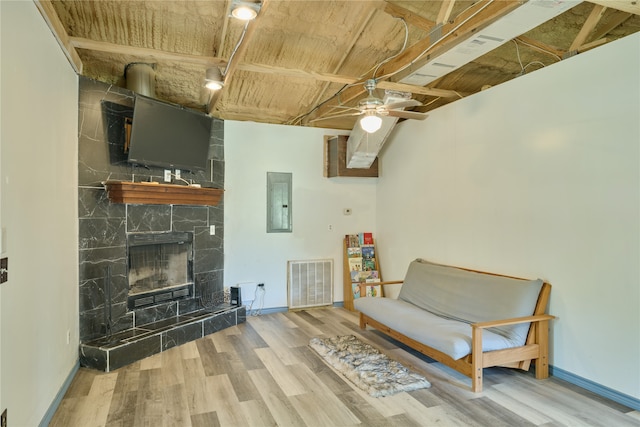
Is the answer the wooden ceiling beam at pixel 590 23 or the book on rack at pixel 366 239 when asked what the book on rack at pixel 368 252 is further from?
the wooden ceiling beam at pixel 590 23

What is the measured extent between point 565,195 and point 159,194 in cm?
398

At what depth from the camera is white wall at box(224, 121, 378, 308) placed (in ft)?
18.2

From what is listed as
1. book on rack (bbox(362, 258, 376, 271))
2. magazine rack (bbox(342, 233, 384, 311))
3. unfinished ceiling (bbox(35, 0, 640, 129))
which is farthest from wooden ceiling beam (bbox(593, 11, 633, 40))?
book on rack (bbox(362, 258, 376, 271))

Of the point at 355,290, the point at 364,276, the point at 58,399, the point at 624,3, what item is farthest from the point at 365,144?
the point at 58,399

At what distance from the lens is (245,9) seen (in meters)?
2.74

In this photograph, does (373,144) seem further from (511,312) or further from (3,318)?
(3,318)

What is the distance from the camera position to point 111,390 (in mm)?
3182

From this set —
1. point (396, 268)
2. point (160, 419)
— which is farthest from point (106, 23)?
point (396, 268)

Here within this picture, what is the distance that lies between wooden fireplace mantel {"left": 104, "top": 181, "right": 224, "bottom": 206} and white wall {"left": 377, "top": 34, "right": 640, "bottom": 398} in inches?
113

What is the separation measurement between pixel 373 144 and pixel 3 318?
449 cm

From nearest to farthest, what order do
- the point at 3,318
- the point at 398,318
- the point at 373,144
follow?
the point at 3,318
the point at 398,318
the point at 373,144

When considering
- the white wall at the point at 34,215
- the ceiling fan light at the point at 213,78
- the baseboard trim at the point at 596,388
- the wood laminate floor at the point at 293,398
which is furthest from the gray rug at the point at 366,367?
the ceiling fan light at the point at 213,78

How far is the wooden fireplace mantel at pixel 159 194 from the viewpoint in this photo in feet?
12.9

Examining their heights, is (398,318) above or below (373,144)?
below
